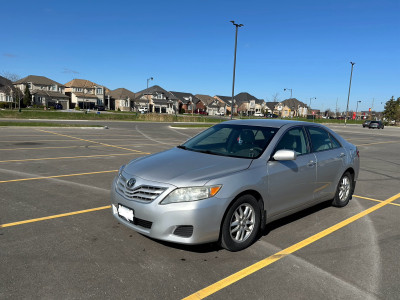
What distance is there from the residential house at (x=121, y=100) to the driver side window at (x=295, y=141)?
96.1 metres

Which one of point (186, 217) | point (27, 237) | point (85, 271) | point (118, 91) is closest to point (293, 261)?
point (186, 217)

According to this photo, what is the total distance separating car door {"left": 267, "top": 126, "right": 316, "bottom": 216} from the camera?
4031 mm

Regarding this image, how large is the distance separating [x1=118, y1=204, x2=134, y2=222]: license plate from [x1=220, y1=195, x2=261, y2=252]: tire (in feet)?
3.52

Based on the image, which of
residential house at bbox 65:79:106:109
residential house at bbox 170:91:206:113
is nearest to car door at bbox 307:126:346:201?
residential house at bbox 65:79:106:109

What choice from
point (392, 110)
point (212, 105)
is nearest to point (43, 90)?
point (212, 105)

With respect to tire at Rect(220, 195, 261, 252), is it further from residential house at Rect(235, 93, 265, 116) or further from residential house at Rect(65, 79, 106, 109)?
residential house at Rect(235, 93, 265, 116)

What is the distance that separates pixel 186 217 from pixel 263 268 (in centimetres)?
104

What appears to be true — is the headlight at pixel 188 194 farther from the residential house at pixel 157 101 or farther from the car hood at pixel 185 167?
the residential house at pixel 157 101

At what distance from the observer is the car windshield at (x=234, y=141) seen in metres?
4.26

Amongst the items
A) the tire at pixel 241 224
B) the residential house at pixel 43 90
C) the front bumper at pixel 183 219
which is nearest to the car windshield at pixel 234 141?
the tire at pixel 241 224

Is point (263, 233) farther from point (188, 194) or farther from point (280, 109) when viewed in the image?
point (280, 109)

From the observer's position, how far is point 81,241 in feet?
12.7

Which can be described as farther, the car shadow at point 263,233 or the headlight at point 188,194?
the car shadow at point 263,233

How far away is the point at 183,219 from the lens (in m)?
3.27
